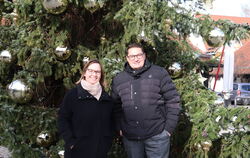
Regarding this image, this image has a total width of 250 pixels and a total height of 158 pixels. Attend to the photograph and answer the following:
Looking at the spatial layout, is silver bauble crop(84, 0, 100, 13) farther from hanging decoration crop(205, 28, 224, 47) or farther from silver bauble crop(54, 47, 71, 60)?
hanging decoration crop(205, 28, 224, 47)

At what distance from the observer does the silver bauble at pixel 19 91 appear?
3580 millimetres

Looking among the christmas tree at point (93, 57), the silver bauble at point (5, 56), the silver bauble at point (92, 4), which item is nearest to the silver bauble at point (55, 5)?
the christmas tree at point (93, 57)

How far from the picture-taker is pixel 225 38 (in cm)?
331

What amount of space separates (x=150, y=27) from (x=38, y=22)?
57.6 inches

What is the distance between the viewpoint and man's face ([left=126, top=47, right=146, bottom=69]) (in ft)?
9.55

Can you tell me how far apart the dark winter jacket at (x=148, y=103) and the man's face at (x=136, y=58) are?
47 millimetres

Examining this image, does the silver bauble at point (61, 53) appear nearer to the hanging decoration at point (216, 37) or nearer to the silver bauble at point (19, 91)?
the silver bauble at point (19, 91)

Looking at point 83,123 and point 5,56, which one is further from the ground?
point 5,56

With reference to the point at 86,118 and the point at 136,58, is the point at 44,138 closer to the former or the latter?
the point at 86,118

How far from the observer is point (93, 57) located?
12.8 feet

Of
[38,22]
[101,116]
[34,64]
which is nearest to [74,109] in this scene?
[101,116]

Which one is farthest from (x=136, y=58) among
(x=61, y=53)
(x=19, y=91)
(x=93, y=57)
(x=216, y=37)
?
(x=19, y=91)

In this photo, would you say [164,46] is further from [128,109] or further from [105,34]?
[128,109]

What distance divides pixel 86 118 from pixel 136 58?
2.27ft
